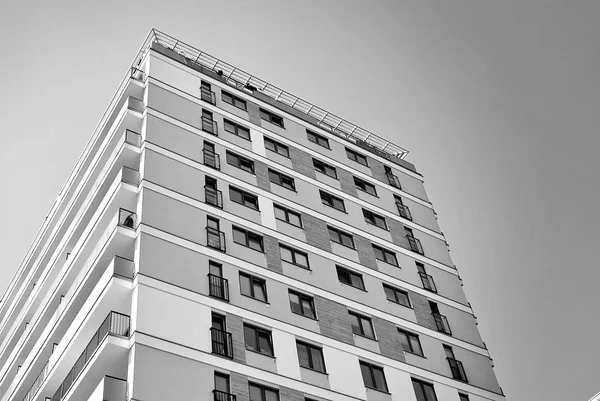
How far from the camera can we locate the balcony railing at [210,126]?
4062cm

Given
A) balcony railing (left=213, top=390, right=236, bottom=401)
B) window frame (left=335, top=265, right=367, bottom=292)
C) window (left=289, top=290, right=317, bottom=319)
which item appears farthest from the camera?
window frame (left=335, top=265, right=367, bottom=292)

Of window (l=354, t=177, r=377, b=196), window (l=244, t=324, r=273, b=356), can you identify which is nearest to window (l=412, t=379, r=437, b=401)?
window (l=244, t=324, r=273, b=356)

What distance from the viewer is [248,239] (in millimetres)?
35656

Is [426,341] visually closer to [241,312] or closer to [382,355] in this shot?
[382,355]

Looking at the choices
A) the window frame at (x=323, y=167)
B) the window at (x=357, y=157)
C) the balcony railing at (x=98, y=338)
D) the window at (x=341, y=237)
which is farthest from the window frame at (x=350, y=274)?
the balcony railing at (x=98, y=338)

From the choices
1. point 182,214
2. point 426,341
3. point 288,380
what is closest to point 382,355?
point 426,341

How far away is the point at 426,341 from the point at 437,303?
150 inches

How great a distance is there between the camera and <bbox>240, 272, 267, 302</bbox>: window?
108ft

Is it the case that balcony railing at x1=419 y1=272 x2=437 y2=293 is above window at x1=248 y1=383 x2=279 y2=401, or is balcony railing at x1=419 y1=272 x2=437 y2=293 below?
above

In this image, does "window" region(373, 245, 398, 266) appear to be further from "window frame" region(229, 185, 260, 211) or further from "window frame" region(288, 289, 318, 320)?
"window frame" region(229, 185, 260, 211)

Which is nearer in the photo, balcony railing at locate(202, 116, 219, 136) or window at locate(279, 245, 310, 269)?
window at locate(279, 245, 310, 269)

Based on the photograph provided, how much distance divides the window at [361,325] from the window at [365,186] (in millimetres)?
11478

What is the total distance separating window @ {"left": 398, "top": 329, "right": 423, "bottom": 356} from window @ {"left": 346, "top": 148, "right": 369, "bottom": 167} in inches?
563

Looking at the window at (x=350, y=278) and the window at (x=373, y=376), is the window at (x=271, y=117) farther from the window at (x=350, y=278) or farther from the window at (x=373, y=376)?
the window at (x=373, y=376)
